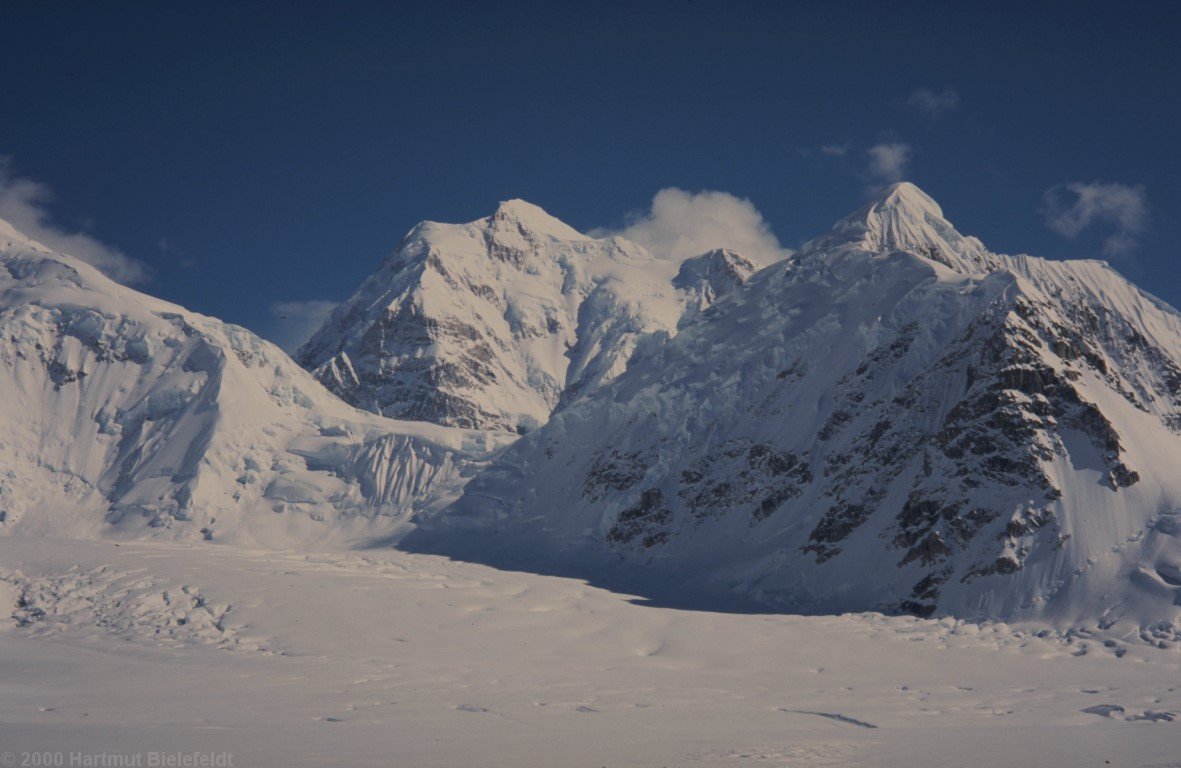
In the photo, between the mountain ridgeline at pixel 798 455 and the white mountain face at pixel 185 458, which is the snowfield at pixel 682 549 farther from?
the white mountain face at pixel 185 458

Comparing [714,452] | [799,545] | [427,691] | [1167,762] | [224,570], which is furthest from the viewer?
[714,452]

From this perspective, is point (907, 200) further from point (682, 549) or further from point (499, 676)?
point (499, 676)

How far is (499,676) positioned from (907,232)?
13219cm


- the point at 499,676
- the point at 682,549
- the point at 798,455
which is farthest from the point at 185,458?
the point at 499,676

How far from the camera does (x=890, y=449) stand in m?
121

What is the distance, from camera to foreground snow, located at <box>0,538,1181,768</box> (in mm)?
39688

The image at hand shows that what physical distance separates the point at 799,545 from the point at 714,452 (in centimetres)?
3091

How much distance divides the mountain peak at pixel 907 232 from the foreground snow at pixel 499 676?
88.2 meters

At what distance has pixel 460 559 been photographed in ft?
486

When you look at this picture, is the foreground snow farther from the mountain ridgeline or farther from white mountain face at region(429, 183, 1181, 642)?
the mountain ridgeline

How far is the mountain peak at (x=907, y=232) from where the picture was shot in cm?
17125

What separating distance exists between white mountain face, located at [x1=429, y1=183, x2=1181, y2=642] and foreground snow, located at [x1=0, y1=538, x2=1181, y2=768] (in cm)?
1118

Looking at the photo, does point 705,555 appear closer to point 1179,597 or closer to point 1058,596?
point 1058,596

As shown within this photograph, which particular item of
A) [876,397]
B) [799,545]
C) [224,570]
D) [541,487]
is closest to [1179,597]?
[799,545]
